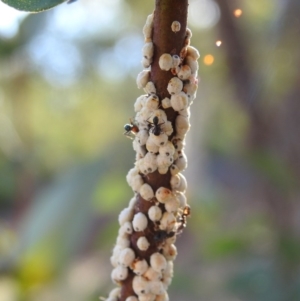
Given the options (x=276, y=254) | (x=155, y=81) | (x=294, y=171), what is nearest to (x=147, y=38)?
(x=155, y=81)

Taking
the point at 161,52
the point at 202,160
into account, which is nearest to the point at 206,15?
the point at 202,160

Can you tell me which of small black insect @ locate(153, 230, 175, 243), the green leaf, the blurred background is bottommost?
small black insect @ locate(153, 230, 175, 243)

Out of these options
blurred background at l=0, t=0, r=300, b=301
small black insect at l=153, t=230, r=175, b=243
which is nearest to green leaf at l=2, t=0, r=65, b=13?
small black insect at l=153, t=230, r=175, b=243

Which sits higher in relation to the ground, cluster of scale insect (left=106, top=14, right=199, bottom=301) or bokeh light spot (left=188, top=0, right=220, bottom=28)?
bokeh light spot (left=188, top=0, right=220, bottom=28)

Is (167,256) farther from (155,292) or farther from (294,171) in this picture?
(294,171)

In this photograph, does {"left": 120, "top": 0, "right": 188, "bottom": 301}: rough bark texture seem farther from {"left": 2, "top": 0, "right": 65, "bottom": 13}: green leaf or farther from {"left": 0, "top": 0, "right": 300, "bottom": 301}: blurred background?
{"left": 0, "top": 0, "right": 300, "bottom": 301}: blurred background

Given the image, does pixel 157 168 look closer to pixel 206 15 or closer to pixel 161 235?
pixel 161 235
